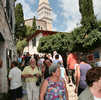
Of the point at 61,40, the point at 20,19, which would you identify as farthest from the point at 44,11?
the point at 61,40

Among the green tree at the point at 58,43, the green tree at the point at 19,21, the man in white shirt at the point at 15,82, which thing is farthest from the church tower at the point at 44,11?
the man in white shirt at the point at 15,82

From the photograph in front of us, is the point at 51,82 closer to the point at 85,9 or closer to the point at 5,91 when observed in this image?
the point at 5,91

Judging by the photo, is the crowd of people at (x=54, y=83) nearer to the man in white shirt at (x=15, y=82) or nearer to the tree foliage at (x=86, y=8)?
the man in white shirt at (x=15, y=82)

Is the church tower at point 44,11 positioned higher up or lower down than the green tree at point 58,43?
higher up

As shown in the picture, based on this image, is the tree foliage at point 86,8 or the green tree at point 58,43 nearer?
the tree foliage at point 86,8

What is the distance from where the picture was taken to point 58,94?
2412mm

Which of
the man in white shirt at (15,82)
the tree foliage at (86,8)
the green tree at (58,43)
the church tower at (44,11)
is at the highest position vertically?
the church tower at (44,11)

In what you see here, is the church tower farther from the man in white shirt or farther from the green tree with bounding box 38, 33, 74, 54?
the man in white shirt

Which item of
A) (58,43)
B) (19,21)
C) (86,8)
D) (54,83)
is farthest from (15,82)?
(19,21)

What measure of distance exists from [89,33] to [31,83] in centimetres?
1155

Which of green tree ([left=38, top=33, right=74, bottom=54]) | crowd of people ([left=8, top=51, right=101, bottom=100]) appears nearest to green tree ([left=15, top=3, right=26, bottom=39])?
green tree ([left=38, top=33, right=74, bottom=54])

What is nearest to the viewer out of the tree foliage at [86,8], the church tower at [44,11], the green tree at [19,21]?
the tree foliage at [86,8]

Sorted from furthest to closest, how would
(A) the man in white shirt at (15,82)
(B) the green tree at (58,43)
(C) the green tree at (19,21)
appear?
(C) the green tree at (19,21) → (B) the green tree at (58,43) → (A) the man in white shirt at (15,82)

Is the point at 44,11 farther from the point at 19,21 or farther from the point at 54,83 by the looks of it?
the point at 54,83
